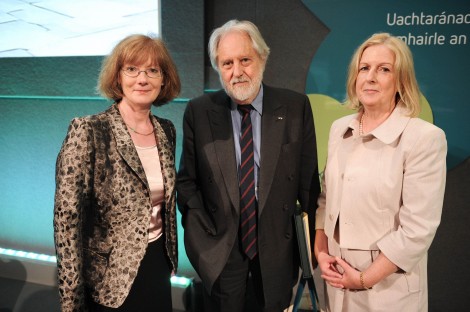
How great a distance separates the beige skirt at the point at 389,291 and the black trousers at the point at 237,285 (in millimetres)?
439

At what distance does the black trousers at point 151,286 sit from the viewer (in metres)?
1.71

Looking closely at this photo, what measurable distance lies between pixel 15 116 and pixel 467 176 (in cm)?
417

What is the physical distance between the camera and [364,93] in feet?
5.01

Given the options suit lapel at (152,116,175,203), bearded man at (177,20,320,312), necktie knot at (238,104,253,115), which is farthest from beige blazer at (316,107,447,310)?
suit lapel at (152,116,175,203)

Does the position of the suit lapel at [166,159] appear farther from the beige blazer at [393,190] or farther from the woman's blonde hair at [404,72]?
the woman's blonde hair at [404,72]

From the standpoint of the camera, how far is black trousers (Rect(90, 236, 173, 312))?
5.59 feet

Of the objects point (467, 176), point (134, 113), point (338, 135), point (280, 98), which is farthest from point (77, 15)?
point (467, 176)

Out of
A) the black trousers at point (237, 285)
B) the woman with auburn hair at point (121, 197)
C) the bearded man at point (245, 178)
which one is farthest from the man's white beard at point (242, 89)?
the black trousers at point (237, 285)

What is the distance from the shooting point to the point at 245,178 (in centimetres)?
175

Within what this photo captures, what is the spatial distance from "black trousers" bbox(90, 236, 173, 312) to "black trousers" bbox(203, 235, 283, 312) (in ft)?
0.80

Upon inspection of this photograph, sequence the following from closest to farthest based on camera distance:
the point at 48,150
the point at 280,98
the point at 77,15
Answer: the point at 280,98
the point at 77,15
the point at 48,150

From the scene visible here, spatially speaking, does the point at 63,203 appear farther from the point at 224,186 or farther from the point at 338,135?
the point at 338,135

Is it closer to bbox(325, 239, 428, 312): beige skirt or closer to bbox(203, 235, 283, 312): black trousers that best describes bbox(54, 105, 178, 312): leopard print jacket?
bbox(203, 235, 283, 312): black trousers

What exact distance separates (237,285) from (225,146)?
694mm
